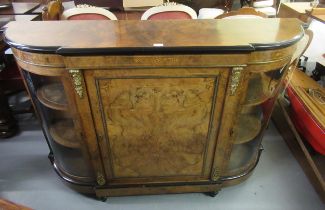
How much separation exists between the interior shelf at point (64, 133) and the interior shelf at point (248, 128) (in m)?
0.84

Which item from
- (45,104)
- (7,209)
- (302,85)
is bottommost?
(302,85)

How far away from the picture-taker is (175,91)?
98 cm

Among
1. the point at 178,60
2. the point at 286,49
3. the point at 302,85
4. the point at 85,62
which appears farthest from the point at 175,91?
the point at 302,85

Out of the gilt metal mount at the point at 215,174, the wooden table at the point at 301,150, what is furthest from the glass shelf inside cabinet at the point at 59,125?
the wooden table at the point at 301,150

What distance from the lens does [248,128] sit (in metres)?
1.30

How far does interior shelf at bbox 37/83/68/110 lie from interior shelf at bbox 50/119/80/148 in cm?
15

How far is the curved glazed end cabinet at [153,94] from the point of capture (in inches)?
35.0

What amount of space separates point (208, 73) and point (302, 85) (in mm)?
1150

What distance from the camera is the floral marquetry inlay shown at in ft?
3.18

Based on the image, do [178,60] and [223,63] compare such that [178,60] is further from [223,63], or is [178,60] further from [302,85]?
[302,85]

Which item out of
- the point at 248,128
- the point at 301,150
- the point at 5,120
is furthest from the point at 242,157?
the point at 5,120

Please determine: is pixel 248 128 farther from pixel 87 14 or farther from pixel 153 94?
pixel 87 14

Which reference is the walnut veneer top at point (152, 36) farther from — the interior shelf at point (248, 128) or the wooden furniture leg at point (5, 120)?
the wooden furniture leg at point (5, 120)

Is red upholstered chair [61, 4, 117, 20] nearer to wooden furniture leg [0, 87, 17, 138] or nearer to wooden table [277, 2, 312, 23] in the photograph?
wooden furniture leg [0, 87, 17, 138]
